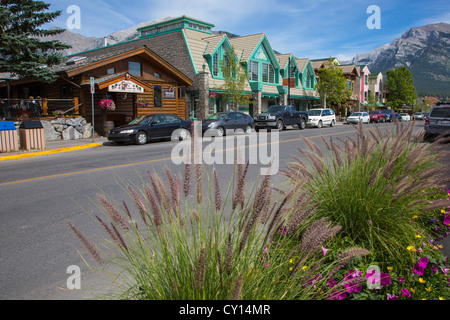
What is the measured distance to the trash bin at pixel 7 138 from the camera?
46.8ft

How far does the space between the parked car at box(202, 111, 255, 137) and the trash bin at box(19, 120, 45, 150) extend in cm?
868

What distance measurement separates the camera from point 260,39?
37.0 meters

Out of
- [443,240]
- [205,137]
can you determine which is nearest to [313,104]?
[205,137]

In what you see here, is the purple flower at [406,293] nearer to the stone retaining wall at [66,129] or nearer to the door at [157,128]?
the door at [157,128]

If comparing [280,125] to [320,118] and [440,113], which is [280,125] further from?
[440,113]

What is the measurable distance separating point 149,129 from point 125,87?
5.15m

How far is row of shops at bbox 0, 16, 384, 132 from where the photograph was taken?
21094 mm

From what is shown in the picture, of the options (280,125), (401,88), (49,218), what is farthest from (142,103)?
(401,88)

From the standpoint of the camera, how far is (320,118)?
3209cm

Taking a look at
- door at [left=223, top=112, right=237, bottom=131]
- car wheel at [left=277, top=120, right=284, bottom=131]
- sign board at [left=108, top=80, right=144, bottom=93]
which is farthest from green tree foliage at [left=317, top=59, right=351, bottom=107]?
sign board at [left=108, top=80, right=144, bottom=93]

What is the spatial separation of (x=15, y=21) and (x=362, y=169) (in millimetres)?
23308

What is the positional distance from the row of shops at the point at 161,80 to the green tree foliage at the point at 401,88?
38.9 metres

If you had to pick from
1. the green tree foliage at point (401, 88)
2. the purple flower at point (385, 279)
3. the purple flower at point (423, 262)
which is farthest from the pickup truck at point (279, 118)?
the green tree foliage at point (401, 88)
